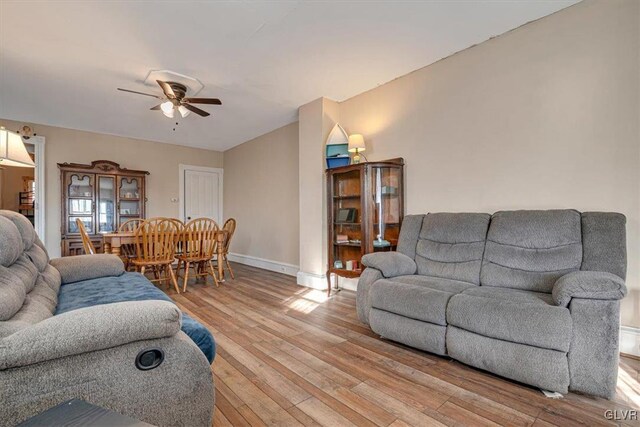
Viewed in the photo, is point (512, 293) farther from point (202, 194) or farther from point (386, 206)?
point (202, 194)

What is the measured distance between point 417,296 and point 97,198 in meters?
5.63

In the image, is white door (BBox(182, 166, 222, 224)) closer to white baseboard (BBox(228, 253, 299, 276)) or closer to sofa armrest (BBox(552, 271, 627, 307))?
white baseboard (BBox(228, 253, 299, 276))

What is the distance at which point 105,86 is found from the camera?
141 inches

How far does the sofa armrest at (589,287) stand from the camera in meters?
1.53

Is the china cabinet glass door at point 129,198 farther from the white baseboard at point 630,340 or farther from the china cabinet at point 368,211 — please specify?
the white baseboard at point 630,340

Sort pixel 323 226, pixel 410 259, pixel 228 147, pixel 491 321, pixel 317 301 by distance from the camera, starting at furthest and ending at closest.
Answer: pixel 228 147
pixel 323 226
pixel 317 301
pixel 410 259
pixel 491 321

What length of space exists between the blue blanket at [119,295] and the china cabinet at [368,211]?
207 centimetres

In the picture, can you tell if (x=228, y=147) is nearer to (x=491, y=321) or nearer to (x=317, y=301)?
(x=317, y=301)

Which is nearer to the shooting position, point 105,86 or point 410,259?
point 410,259

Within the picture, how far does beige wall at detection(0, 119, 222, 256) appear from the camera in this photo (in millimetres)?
4941

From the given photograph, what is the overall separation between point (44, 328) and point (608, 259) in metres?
2.84

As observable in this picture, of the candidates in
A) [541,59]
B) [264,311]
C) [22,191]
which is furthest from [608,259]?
[22,191]

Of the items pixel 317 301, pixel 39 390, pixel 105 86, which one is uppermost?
pixel 105 86

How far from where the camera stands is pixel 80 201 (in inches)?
200
